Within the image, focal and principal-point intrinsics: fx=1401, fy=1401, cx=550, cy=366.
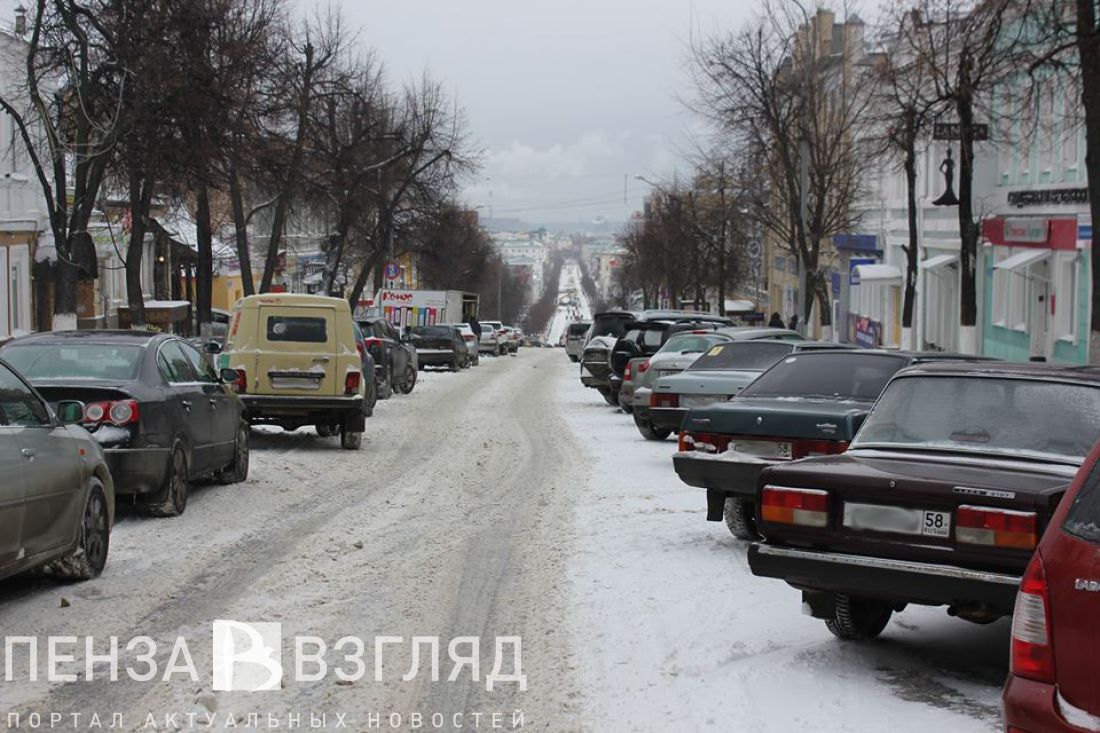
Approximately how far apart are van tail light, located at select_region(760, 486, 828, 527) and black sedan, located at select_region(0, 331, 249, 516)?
5.93m

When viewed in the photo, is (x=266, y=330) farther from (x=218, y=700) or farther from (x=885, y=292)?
(x=885, y=292)

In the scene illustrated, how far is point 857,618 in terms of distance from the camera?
24.4ft

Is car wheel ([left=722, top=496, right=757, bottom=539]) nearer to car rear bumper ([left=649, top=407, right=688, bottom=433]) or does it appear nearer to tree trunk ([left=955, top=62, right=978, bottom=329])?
car rear bumper ([left=649, top=407, right=688, bottom=433])

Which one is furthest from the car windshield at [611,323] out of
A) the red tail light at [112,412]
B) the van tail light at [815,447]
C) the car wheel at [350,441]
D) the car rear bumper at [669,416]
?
the van tail light at [815,447]

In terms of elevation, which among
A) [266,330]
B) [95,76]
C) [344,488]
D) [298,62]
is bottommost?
[344,488]

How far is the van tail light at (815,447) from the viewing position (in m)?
10.1

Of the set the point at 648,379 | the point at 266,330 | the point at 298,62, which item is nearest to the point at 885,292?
the point at 298,62

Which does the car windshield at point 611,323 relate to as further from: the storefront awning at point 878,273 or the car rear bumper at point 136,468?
the car rear bumper at point 136,468

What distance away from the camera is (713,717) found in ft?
20.1

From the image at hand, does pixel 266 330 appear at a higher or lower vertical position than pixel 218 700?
higher

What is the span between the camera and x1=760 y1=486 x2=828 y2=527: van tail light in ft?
22.6

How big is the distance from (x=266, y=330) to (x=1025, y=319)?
21561mm

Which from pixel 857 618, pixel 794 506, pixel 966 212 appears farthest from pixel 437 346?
pixel 794 506

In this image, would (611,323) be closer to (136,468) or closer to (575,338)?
(136,468)
